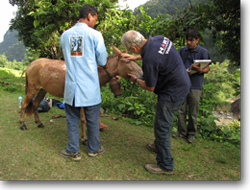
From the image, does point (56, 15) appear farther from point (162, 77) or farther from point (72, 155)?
point (162, 77)

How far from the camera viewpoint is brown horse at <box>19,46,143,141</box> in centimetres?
327

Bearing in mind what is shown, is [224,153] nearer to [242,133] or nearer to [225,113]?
[242,133]

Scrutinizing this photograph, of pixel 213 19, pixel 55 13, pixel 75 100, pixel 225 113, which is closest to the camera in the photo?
pixel 75 100

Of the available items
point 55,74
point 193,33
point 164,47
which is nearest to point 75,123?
point 55,74

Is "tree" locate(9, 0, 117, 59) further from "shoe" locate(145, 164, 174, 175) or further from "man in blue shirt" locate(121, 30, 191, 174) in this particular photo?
"shoe" locate(145, 164, 174, 175)

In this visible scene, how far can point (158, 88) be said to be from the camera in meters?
2.83

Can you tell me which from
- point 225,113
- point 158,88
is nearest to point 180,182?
point 158,88

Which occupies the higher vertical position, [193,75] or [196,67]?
[196,67]

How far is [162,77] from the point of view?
2.71 meters

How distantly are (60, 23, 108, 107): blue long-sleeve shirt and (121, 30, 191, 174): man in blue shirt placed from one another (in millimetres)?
546

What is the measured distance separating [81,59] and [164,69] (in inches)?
51.1

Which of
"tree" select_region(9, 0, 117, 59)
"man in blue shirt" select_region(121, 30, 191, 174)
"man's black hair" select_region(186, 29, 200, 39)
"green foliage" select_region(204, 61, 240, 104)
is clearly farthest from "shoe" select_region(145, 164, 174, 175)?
"green foliage" select_region(204, 61, 240, 104)

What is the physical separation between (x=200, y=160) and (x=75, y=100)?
8.28ft

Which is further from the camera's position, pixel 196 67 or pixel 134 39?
pixel 196 67
